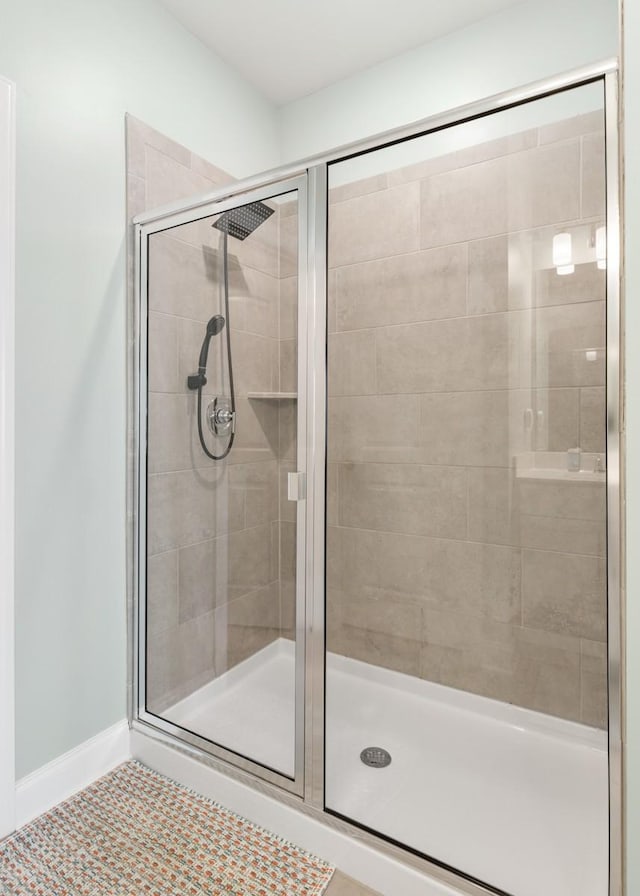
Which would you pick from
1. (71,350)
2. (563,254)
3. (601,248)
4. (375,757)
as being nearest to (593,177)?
(601,248)

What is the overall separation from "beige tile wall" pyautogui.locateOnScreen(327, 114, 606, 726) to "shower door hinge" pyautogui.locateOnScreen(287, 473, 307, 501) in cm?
8

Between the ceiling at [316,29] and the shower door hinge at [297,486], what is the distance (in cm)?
172

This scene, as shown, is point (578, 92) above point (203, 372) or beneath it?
above

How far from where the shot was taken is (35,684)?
1488 mm

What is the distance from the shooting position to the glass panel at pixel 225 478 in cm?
146

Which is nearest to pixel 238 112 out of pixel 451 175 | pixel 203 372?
pixel 451 175

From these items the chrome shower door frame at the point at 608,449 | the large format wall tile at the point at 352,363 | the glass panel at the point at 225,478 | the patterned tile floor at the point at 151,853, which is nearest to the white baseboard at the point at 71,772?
the patterned tile floor at the point at 151,853

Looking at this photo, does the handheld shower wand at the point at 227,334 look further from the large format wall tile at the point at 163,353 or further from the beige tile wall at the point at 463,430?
the beige tile wall at the point at 463,430

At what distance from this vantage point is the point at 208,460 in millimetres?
1635

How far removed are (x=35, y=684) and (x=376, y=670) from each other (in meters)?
1.07

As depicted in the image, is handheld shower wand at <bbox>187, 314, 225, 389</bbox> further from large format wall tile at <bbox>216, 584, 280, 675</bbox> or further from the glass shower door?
large format wall tile at <bbox>216, 584, 280, 675</bbox>

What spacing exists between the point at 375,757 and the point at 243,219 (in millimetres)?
1645

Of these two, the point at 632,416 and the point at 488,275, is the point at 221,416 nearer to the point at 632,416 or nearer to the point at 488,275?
the point at 488,275

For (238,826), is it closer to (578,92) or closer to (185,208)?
(185,208)
